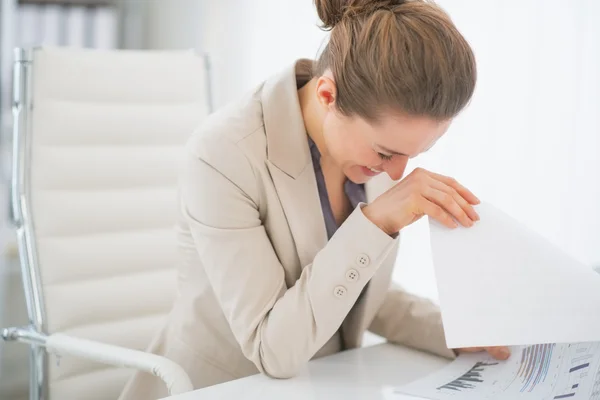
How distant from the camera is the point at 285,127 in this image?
44.7 inches

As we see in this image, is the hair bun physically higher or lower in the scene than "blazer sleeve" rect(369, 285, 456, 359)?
higher

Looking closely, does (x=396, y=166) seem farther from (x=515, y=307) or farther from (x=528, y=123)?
(x=528, y=123)

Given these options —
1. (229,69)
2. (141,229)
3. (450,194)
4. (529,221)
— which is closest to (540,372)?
(450,194)

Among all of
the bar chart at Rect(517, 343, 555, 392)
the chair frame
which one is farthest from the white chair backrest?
the bar chart at Rect(517, 343, 555, 392)

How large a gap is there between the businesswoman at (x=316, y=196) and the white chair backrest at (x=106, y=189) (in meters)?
0.25

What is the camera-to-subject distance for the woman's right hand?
0.98 meters

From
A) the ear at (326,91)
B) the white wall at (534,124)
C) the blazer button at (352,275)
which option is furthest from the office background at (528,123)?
the blazer button at (352,275)

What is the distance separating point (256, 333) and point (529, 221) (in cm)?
74

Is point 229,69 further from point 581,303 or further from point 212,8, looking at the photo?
point 581,303

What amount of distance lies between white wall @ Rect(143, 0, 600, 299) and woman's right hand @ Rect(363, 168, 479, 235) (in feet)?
1.72

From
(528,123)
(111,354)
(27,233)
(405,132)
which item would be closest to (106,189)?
(27,233)

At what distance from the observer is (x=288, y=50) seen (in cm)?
216

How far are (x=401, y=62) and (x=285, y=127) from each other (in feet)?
0.88

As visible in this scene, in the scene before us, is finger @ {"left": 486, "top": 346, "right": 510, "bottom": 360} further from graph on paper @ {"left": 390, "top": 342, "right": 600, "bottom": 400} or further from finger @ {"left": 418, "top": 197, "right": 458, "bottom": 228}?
finger @ {"left": 418, "top": 197, "right": 458, "bottom": 228}
